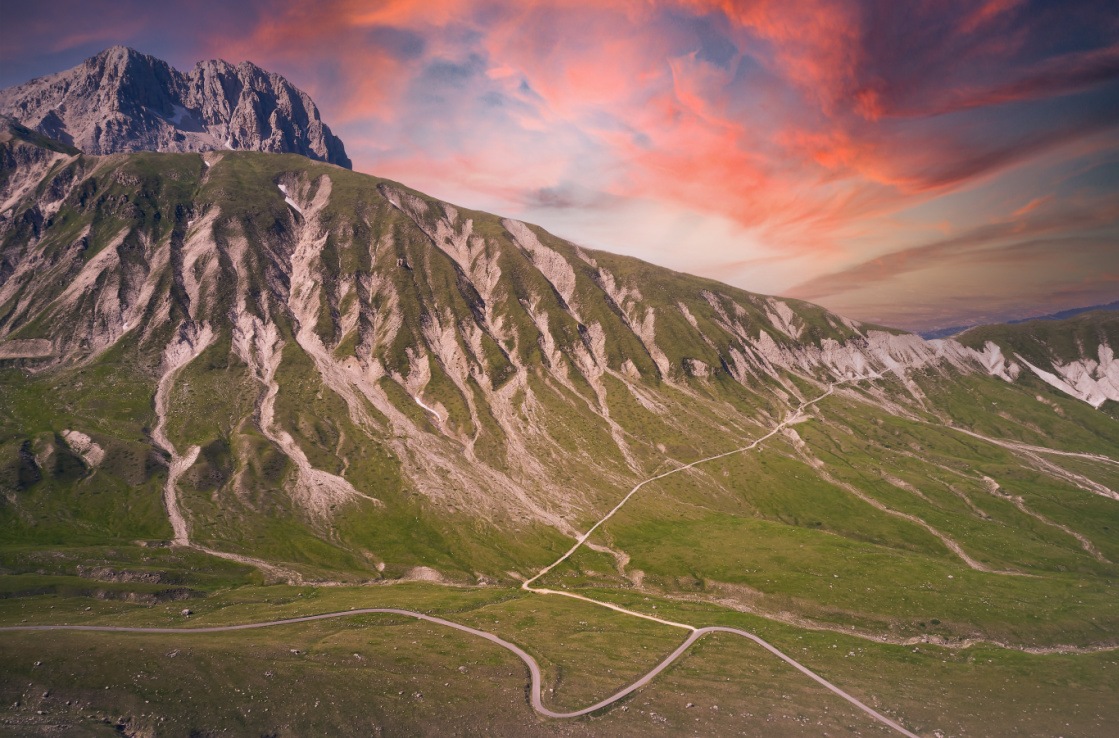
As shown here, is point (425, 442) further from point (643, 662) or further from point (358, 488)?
point (643, 662)

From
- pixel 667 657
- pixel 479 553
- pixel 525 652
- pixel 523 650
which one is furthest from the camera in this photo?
pixel 479 553

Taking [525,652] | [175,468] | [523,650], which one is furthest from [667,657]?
[175,468]

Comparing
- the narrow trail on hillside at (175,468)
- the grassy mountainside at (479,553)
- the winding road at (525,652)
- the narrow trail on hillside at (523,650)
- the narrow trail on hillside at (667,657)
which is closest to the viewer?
the narrow trail on hillside at (667,657)

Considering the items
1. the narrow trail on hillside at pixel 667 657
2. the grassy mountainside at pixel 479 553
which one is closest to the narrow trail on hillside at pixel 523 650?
the narrow trail on hillside at pixel 667 657

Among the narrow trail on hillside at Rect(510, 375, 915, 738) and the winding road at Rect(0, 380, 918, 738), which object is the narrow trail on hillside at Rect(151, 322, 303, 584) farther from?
the narrow trail on hillside at Rect(510, 375, 915, 738)

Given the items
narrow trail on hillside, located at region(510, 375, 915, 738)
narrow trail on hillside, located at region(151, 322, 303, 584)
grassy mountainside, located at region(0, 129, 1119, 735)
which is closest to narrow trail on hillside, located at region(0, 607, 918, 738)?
narrow trail on hillside, located at region(510, 375, 915, 738)

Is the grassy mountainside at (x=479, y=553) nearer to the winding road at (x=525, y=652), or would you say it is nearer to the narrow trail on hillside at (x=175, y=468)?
the narrow trail on hillside at (x=175, y=468)

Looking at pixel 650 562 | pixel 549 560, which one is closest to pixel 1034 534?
pixel 650 562

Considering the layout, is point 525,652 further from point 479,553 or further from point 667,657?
point 479,553

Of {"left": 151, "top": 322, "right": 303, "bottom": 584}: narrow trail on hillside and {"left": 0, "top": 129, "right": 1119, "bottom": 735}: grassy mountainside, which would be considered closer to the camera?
{"left": 0, "top": 129, "right": 1119, "bottom": 735}: grassy mountainside
